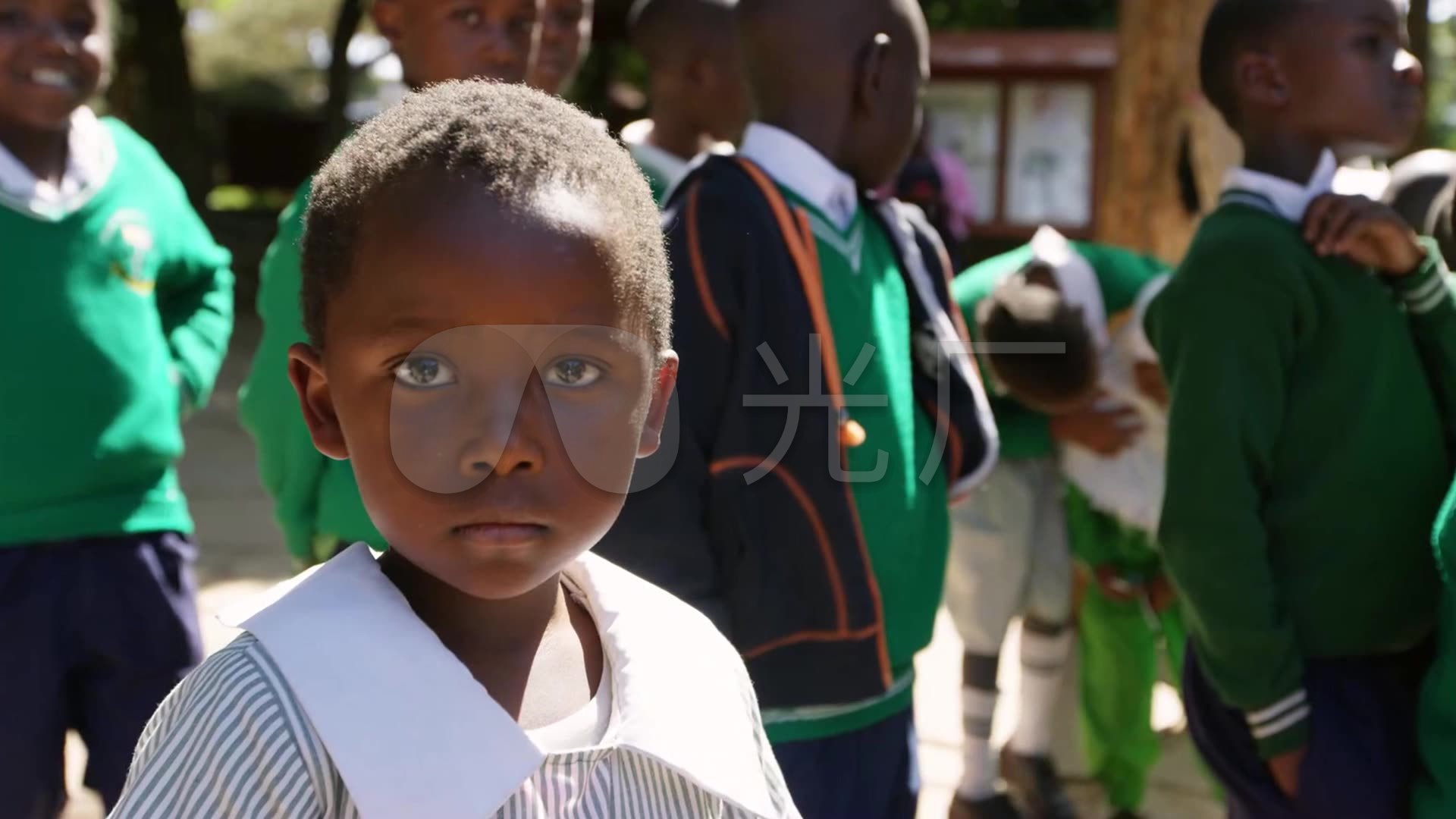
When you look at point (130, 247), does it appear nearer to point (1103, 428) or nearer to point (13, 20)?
point (13, 20)

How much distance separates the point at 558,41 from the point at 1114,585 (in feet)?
6.06

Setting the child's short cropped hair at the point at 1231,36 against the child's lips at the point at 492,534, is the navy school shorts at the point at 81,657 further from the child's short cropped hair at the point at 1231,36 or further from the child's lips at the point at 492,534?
the child's short cropped hair at the point at 1231,36

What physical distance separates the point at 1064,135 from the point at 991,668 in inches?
295

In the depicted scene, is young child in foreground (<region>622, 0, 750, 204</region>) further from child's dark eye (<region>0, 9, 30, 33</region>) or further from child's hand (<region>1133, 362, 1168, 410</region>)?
child's dark eye (<region>0, 9, 30, 33</region>)

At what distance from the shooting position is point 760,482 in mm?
2094

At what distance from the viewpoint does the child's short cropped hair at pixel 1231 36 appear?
2.39 metres

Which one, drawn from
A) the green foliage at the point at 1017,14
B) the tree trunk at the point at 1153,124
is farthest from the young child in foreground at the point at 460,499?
the green foliage at the point at 1017,14

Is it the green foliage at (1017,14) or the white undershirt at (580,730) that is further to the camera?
the green foliage at (1017,14)

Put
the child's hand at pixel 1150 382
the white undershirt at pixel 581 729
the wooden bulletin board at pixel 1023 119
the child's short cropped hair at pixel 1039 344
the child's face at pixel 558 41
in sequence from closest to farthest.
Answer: the white undershirt at pixel 581 729 → the child's face at pixel 558 41 → the child's short cropped hair at pixel 1039 344 → the child's hand at pixel 1150 382 → the wooden bulletin board at pixel 1023 119

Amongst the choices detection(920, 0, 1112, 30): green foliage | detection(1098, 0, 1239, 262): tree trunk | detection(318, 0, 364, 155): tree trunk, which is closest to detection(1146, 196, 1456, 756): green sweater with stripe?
detection(1098, 0, 1239, 262): tree trunk

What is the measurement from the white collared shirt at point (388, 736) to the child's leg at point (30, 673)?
134cm

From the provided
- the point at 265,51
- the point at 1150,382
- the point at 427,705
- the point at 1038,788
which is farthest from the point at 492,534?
the point at 265,51

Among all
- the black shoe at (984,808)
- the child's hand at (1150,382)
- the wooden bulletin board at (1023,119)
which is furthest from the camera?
the wooden bulletin board at (1023,119)

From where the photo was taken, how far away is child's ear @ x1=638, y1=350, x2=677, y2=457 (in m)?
1.31
